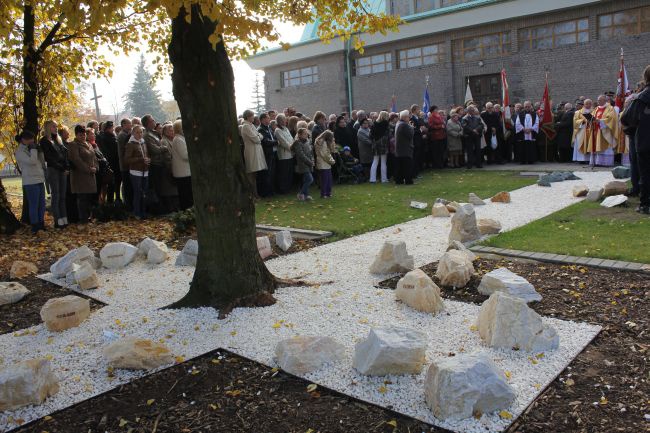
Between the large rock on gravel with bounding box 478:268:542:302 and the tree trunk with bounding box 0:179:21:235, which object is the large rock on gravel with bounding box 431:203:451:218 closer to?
the large rock on gravel with bounding box 478:268:542:302

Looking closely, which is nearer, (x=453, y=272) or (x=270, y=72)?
(x=453, y=272)

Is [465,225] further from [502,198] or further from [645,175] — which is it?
[502,198]

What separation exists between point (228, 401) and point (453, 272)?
117 inches

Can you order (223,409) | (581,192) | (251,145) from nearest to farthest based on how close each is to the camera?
(223,409) → (581,192) → (251,145)

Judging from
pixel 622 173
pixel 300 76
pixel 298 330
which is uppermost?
pixel 300 76

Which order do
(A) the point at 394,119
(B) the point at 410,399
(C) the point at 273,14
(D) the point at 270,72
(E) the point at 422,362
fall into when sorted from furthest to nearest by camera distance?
(D) the point at 270,72 < (A) the point at 394,119 < (C) the point at 273,14 < (E) the point at 422,362 < (B) the point at 410,399

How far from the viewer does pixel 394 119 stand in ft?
54.2

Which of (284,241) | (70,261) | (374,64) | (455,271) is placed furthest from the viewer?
(374,64)

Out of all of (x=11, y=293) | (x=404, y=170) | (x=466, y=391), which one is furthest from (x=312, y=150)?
(x=466, y=391)

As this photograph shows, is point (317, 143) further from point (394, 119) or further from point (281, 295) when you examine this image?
point (281, 295)

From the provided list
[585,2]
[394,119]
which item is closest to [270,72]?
[585,2]

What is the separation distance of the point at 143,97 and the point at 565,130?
62.1m

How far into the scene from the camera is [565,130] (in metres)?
17.9

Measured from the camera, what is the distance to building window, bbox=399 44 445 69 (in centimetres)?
3125
